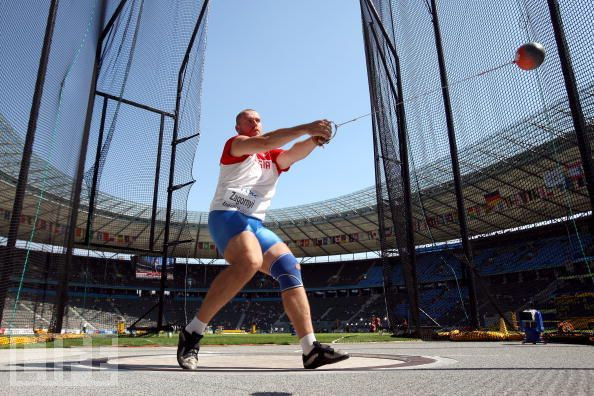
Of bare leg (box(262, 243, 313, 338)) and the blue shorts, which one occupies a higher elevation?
the blue shorts

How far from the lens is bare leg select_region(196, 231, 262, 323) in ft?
8.41

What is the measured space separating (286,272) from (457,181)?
6064mm

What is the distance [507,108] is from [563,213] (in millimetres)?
17718

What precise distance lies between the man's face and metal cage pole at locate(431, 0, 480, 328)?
198 inches

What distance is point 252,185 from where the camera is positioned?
285cm

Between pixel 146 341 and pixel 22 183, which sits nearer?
pixel 22 183

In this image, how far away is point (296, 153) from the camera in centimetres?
300

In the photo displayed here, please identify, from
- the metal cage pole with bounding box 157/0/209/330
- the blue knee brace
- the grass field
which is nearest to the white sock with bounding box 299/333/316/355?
the blue knee brace

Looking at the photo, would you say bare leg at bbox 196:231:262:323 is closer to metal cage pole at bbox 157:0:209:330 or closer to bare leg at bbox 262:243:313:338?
bare leg at bbox 262:243:313:338

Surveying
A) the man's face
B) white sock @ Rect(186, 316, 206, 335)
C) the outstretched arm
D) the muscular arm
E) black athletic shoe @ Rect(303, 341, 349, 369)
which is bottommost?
black athletic shoe @ Rect(303, 341, 349, 369)

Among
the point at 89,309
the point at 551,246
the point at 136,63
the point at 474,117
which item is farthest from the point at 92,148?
the point at 89,309

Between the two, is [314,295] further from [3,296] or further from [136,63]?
[3,296]

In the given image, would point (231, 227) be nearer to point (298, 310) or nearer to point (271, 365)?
point (298, 310)

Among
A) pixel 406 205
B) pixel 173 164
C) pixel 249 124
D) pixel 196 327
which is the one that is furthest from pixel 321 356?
pixel 173 164
